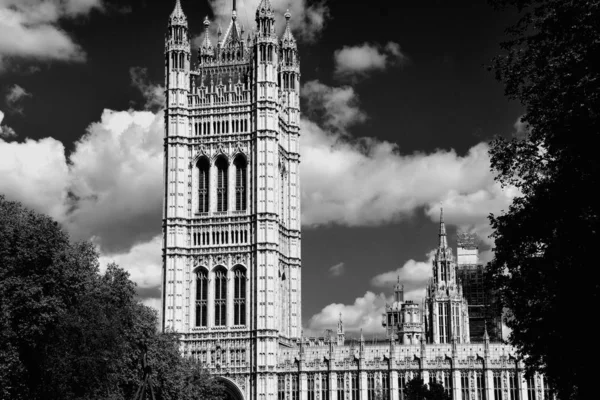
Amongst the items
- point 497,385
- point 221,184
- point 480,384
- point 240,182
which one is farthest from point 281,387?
point 221,184

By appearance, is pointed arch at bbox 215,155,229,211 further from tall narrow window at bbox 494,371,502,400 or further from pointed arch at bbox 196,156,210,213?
tall narrow window at bbox 494,371,502,400

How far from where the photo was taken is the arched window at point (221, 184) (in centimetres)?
10369

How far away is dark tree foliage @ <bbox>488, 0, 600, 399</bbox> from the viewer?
2878cm

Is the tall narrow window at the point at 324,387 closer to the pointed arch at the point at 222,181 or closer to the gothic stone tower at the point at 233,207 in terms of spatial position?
the gothic stone tower at the point at 233,207

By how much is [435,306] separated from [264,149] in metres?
57.8

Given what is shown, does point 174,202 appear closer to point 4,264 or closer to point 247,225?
point 247,225

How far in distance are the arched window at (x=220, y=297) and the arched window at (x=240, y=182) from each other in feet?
23.7

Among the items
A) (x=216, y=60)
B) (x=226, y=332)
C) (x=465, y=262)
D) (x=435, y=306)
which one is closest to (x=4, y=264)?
(x=226, y=332)

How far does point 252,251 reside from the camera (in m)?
101

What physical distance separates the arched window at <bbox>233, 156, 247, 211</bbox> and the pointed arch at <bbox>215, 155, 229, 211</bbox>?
3.53 feet

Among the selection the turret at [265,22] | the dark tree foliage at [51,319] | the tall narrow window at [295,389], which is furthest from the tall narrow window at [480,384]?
the dark tree foliage at [51,319]

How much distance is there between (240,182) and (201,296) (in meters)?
12.8

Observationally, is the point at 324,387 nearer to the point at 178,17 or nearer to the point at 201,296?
the point at 201,296

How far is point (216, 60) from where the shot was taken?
109 meters
